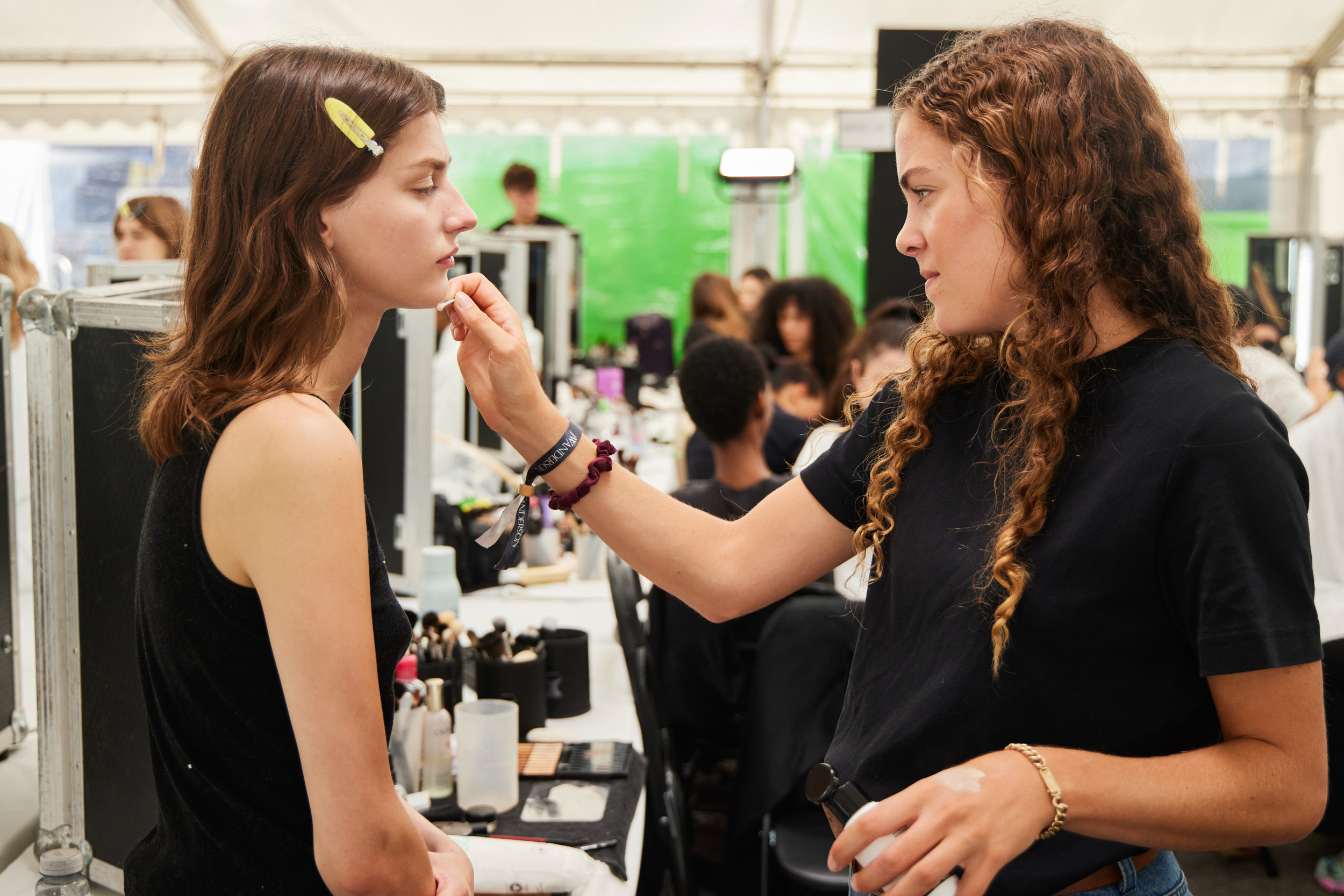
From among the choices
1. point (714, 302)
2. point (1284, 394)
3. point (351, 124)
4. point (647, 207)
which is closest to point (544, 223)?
point (714, 302)

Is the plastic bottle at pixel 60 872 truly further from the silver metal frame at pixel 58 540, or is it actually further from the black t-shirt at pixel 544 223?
the black t-shirt at pixel 544 223

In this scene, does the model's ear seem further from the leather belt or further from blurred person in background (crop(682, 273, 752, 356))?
blurred person in background (crop(682, 273, 752, 356))

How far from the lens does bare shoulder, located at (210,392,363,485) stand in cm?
87

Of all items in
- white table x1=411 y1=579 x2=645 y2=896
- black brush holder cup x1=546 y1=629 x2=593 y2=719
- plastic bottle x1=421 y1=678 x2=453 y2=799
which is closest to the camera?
white table x1=411 y1=579 x2=645 y2=896

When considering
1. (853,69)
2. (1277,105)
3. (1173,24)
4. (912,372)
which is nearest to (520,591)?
(912,372)

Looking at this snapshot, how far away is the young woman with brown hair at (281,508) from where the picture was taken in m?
0.88

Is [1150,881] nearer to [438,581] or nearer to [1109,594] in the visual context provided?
[1109,594]

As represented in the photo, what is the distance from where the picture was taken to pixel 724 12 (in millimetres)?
8391

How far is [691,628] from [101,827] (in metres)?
1.31

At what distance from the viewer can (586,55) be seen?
29.6ft

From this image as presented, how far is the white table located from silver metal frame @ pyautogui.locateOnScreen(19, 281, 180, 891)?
0.48 feet

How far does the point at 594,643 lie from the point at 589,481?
4.13 feet

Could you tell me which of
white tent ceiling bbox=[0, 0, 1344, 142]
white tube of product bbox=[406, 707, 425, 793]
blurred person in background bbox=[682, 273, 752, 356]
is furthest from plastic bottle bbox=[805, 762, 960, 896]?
white tent ceiling bbox=[0, 0, 1344, 142]

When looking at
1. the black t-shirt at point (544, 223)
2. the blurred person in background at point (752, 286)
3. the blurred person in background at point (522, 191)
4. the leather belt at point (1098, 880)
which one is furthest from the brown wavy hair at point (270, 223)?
the blurred person in background at point (752, 286)
